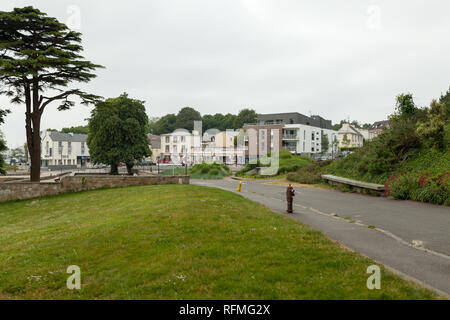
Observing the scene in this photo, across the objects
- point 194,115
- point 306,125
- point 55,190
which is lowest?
point 55,190

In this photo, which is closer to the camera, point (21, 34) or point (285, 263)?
point (285, 263)

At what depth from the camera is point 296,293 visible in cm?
Result: 454

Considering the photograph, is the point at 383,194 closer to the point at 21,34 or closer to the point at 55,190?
the point at 55,190

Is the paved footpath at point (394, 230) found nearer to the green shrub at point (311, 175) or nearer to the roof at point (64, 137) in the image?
the green shrub at point (311, 175)

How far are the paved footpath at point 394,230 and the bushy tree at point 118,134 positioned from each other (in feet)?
86.4

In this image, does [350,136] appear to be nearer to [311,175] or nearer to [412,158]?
[311,175]

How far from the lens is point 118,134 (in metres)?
37.9

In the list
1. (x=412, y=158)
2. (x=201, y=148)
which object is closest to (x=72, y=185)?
(x=412, y=158)

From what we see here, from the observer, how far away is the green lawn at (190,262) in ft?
15.6

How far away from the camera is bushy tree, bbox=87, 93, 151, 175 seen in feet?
124

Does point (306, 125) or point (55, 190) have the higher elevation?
point (306, 125)

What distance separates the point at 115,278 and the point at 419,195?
1579cm

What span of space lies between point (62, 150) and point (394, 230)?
92121 millimetres

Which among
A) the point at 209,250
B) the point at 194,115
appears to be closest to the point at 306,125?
the point at 194,115
